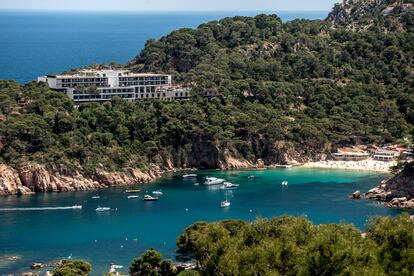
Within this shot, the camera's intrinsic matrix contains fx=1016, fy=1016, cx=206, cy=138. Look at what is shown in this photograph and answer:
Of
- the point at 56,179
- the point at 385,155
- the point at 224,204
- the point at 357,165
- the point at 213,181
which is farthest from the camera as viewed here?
the point at 385,155

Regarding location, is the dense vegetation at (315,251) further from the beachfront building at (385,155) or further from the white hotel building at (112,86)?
the white hotel building at (112,86)

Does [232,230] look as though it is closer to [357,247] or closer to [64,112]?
[357,247]

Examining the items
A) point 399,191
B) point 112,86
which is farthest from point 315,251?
point 112,86

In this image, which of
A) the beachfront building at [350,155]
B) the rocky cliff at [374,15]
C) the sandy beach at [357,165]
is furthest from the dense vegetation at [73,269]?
the rocky cliff at [374,15]

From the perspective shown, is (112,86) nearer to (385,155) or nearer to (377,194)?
(385,155)

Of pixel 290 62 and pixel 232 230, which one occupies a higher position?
pixel 290 62

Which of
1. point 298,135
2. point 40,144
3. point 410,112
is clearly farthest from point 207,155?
point 410,112

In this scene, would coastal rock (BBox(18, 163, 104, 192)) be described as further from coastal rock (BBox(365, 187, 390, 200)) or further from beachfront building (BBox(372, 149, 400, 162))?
beachfront building (BBox(372, 149, 400, 162))
